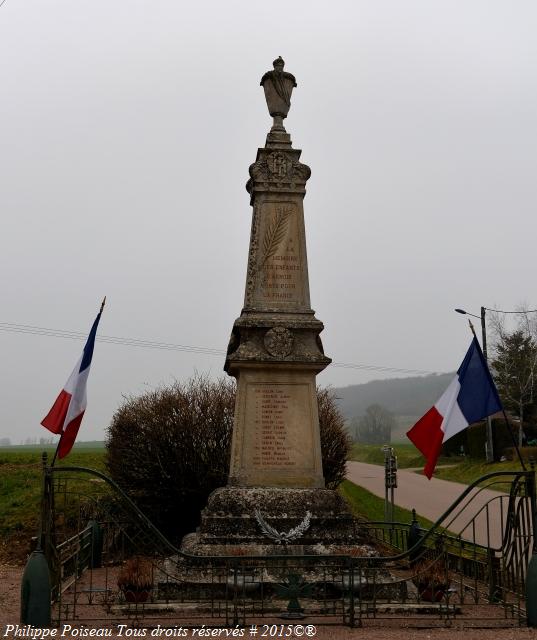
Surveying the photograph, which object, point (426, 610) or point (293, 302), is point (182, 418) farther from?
point (426, 610)

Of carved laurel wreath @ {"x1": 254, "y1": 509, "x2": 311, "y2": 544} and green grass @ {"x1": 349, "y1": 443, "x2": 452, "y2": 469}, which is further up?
carved laurel wreath @ {"x1": 254, "y1": 509, "x2": 311, "y2": 544}

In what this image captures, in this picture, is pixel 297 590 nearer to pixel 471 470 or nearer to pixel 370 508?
pixel 370 508

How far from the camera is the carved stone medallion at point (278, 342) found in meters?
9.39

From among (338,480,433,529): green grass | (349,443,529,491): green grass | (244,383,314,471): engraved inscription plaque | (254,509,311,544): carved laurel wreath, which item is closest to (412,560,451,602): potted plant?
(254,509,311,544): carved laurel wreath

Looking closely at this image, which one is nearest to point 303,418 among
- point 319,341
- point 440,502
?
point 319,341

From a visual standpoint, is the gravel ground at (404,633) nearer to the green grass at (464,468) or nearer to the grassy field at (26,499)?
the grassy field at (26,499)

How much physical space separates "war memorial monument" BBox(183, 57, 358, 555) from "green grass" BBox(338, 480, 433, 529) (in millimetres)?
6530

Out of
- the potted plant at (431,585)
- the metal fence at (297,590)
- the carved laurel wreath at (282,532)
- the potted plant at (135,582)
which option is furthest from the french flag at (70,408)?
the potted plant at (431,585)

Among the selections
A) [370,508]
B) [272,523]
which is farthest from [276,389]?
[370,508]

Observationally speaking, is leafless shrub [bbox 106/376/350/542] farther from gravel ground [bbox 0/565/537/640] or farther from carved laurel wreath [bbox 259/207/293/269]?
gravel ground [bbox 0/565/537/640]

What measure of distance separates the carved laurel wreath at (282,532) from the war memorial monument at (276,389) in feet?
0.04

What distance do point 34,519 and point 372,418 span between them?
98814 mm

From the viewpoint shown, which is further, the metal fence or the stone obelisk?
the stone obelisk

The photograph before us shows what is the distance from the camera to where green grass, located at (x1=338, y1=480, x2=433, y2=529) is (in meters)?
17.0
